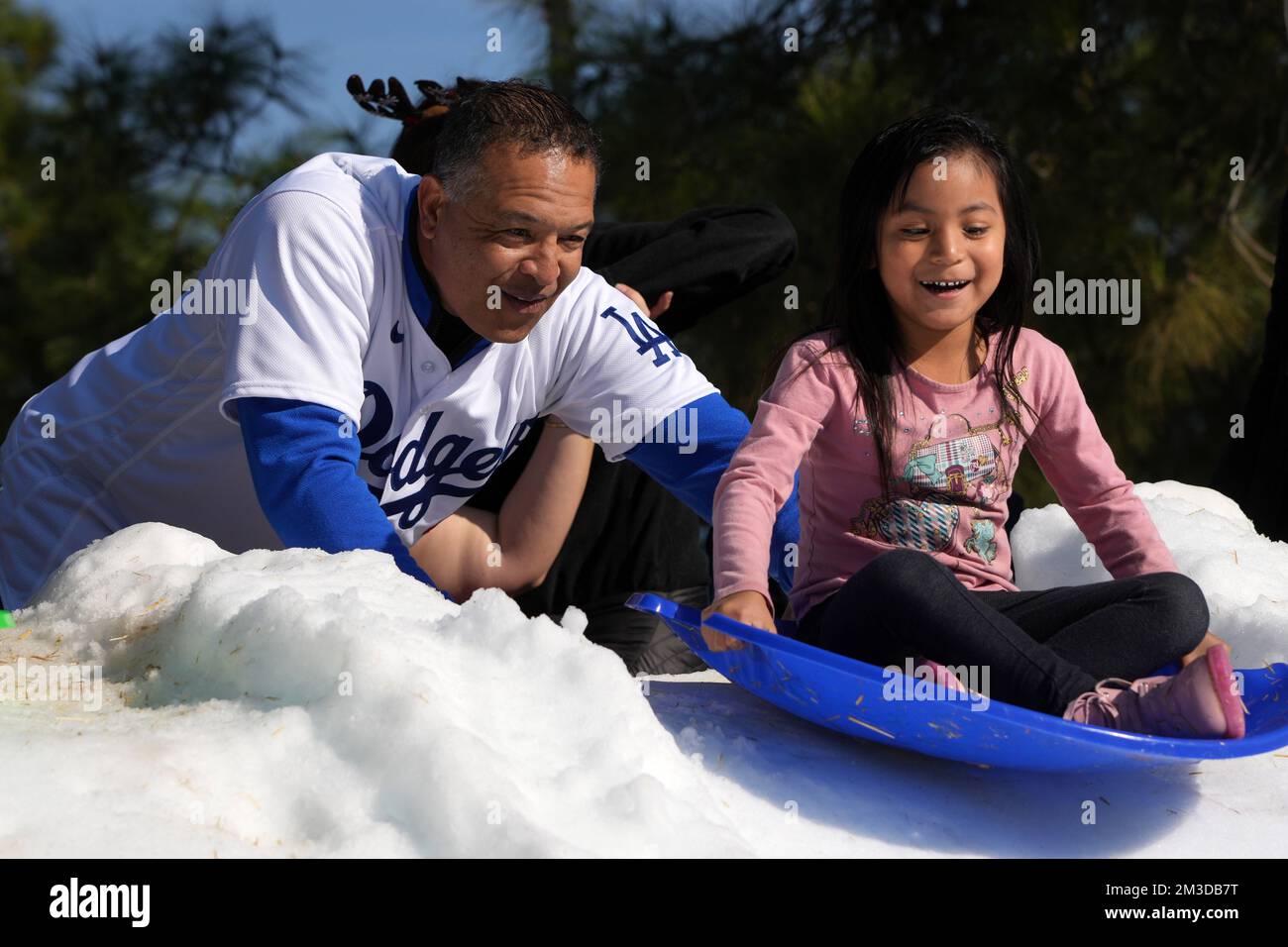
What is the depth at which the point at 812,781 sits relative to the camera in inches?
54.0

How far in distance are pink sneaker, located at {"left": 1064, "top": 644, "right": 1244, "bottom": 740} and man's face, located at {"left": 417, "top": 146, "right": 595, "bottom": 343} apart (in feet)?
2.42

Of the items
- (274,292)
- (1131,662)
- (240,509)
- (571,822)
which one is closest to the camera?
(571,822)

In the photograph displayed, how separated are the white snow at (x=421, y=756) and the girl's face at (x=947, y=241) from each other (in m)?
0.49

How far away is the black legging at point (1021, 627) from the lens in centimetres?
142

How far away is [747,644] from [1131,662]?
41 cm

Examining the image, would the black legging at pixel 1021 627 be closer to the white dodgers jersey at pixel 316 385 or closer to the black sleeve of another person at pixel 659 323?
the white dodgers jersey at pixel 316 385

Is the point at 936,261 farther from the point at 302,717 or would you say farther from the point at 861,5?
the point at 861,5

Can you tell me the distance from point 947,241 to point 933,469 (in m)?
0.25

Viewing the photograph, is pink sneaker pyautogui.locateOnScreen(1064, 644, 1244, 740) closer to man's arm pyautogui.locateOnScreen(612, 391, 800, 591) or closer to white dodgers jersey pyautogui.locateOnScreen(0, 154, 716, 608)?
man's arm pyautogui.locateOnScreen(612, 391, 800, 591)

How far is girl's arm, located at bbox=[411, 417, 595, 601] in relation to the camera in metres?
2.17

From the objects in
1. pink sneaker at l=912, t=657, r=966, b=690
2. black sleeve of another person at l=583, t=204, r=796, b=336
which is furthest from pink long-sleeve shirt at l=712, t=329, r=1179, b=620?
black sleeve of another person at l=583, t=204, r=796, b=336

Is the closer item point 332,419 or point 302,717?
point 302,717

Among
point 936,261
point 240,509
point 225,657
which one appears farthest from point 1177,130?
point 225,657

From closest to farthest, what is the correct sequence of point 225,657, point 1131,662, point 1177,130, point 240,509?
point 225,657, point 1131,662, point 240,509, point 1177,130
